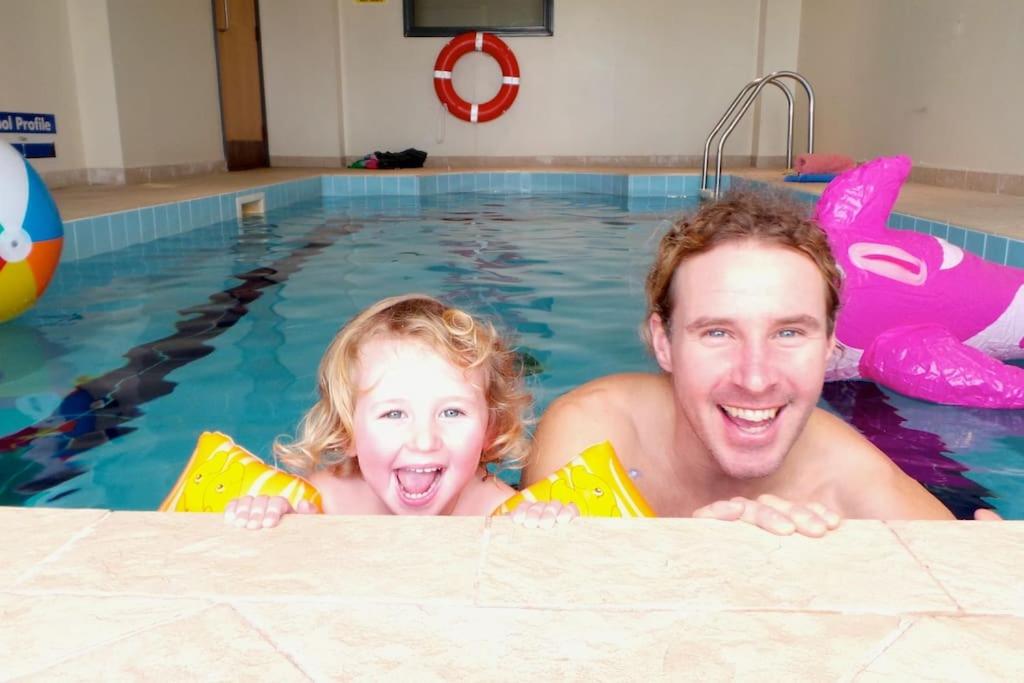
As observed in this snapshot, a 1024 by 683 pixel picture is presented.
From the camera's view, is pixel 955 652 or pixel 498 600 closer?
pixel 955 652

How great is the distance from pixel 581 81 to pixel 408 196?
11.6 feet

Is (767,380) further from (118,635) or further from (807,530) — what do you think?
(118,635)

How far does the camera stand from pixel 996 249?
391 centimetres

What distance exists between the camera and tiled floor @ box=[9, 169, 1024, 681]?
0.88m

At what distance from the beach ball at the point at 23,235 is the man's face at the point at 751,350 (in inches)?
111

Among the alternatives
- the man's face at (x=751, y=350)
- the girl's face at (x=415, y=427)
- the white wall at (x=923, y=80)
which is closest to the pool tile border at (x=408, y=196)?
the white wall at (x=923, y=80)

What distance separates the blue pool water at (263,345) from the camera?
2.54 meters

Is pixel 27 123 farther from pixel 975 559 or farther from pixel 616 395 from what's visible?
pixel 975 559

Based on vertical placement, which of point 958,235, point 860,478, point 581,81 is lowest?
point 860,478

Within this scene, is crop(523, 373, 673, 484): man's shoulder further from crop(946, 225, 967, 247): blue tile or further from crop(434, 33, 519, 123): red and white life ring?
crop(434, 33, 519, 123): red and white life ring

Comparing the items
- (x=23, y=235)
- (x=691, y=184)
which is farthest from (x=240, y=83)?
(x=23, y=235)

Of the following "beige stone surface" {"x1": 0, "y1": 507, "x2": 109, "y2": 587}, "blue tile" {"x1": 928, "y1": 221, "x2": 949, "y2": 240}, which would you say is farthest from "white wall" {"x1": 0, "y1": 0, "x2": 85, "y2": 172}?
"beige stone surface" {"x1": 0, "y1": 507, "x2": 109, "y2": 587}

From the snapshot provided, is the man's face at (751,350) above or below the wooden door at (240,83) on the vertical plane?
below

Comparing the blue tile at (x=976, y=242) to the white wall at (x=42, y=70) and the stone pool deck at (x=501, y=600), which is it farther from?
the white wall at (x=42, y=70)
